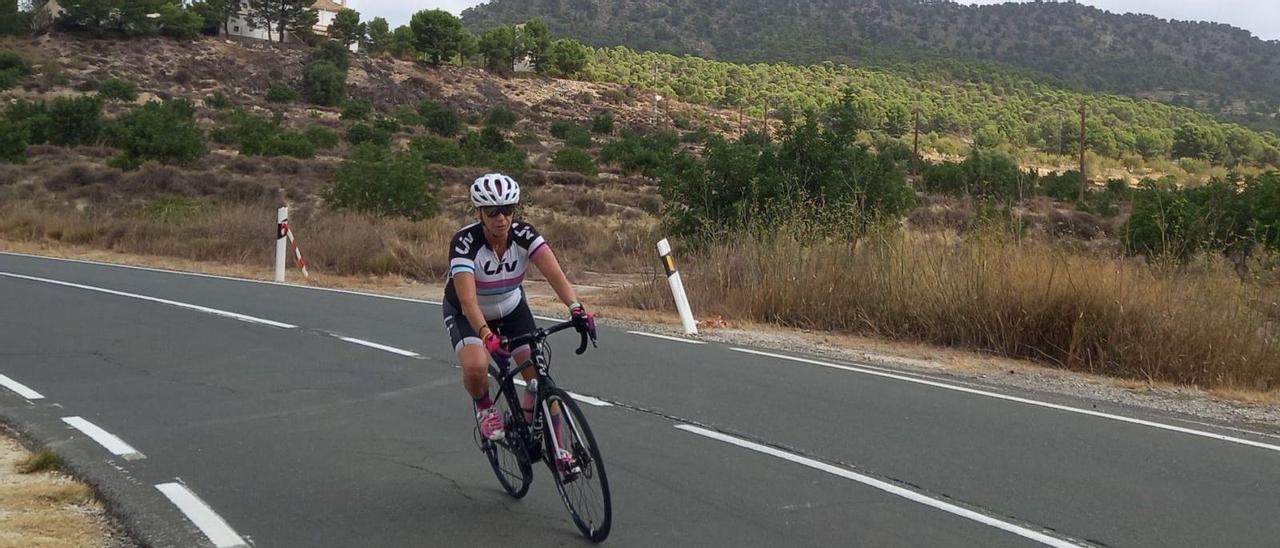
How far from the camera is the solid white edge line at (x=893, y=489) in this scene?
607 cm

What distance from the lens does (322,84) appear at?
3187 inches

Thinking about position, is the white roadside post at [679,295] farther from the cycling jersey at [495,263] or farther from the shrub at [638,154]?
the shrub at [638,154]

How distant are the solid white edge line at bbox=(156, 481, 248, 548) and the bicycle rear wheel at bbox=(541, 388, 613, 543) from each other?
1.62 meters

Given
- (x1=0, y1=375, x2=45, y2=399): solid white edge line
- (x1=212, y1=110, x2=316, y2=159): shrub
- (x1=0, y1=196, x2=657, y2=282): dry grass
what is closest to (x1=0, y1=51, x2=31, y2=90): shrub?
(x1=212, y1=110, x2=316, y2=159): shrub

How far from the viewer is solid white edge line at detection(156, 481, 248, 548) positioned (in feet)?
19.4

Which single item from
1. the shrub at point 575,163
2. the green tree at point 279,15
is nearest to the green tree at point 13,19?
the green tree at point 279,15

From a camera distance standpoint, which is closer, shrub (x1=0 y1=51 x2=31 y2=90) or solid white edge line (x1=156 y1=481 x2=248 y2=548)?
solid white edge line (x1=156 y1=481 x2=248 y2=548)

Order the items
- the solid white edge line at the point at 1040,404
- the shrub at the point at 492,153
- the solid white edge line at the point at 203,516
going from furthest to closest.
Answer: the shrub at the point at 492,153, the solid white edge line at the point at 1040,404, the solid white edge line at the point at 203,516

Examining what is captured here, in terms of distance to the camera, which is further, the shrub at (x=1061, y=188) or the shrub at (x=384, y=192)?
the shrub at (x=1061, y=188)

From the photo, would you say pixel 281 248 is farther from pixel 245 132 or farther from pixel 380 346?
pixel 245 132

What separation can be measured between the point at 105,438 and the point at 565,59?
10072cm

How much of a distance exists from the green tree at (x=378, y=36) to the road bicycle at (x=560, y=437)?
3952 inches

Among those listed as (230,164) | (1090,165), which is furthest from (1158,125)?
(230,164)

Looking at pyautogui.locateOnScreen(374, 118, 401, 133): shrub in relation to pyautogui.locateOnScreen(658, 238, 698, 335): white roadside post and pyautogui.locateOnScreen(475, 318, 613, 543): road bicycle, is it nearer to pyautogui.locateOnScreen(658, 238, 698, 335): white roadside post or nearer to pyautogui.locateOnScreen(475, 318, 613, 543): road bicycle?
pyautogui.locateOnScreen(658, 238, 698, 335): white roadside post
